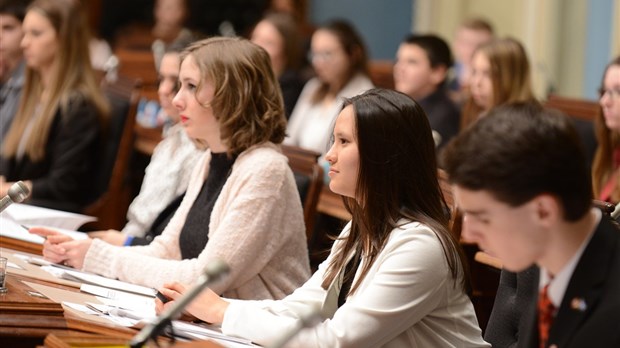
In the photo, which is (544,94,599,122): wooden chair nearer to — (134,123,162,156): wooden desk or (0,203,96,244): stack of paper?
(134,123,162,156): wooden desk

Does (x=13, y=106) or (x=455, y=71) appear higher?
(x=13, y=106)

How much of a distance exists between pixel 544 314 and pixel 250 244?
1132 mm

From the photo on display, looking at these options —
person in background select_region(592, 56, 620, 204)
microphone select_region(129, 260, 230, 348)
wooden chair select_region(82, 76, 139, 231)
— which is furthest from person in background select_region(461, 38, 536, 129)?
microphone select_region(129, 260, 230, 348)

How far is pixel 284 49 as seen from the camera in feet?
21.2

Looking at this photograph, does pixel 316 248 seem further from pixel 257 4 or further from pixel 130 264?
pixel 257 4

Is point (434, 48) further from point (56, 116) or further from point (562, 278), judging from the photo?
point (562, 278)

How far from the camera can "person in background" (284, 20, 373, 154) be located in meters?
5.99

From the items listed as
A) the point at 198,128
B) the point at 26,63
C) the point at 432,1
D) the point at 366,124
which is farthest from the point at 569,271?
the point at 432,1

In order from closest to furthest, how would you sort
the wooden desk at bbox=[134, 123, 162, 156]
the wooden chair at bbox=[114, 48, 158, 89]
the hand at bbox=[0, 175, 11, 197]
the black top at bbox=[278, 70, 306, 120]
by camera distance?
the hand at bbox=[0, 175, 11, 197] → the wooden desk at bbox=[134, 123, 162, 156] → the black top at bbox=[278, 70, 306, 120] → the wooden chair at bbox=[114, 48, 158, 89]

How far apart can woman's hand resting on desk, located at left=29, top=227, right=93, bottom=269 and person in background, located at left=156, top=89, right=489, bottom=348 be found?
72 centimetres

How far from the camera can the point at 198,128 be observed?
3.09 metres

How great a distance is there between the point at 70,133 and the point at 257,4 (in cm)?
555

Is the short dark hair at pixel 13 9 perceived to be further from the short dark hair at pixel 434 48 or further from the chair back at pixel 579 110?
the chair back at pixel 579 110

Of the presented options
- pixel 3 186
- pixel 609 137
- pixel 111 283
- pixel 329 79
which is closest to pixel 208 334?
pixel 111 283
